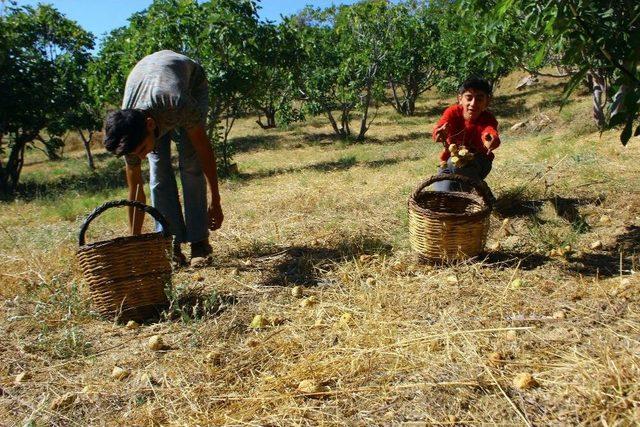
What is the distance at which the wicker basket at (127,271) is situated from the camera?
2371mm

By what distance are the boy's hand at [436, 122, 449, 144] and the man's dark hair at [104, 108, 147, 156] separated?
2.07 meters

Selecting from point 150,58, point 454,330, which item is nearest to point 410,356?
point 454,330

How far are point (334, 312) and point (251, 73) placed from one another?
22.6 feet

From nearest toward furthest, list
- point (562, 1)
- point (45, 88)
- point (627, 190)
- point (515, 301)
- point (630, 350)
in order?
point (630, 350)
point (562, 1)
point (515, 301)
point (627, 190)
point (45, 88)

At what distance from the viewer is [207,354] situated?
217 cm

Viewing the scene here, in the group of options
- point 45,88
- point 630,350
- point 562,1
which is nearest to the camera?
point 630,350

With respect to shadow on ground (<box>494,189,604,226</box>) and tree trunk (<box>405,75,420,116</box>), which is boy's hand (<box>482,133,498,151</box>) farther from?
tree trunk (<box>405,75,420,116</box>)

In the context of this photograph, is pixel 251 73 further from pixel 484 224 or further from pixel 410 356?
pixel 410 356

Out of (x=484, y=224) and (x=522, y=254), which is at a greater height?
(x=484, y=224)

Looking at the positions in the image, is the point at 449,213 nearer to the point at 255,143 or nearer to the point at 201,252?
the point at 201,252

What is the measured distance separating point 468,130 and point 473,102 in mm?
226

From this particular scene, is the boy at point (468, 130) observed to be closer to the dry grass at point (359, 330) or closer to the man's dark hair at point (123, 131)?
the dry grass at point (359, 330)

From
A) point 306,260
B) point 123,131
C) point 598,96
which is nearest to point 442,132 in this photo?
point 306,260

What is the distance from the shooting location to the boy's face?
3.61 meters
